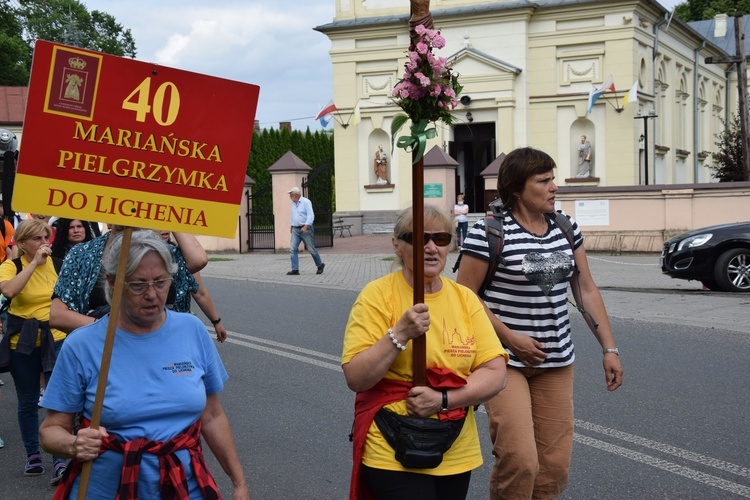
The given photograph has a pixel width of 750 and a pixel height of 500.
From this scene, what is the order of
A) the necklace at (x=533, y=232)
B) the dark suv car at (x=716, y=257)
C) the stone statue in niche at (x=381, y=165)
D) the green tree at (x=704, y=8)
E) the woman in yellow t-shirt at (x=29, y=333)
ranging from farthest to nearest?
the green tree at (x=704, y=8) < the stone statue in niche at (x=381, y=165) < the dark suv car at (x=716, y=257) < the woman in yellow t-shirt at (x=29, y=333) < the necklace at (x=533, y=232)

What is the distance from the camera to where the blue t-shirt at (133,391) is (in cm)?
318

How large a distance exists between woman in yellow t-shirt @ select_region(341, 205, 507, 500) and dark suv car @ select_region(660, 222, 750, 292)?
41.8ft

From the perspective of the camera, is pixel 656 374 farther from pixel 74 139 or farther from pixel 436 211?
pixel 74 139

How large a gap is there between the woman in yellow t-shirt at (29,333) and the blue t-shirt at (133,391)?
3.14 metres

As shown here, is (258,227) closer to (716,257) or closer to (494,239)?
(716,257)

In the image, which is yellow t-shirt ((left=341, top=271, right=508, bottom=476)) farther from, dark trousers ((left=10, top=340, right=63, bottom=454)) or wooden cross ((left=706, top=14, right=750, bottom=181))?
wooden cross ((left=706, top=14, right=750, bottom=181))

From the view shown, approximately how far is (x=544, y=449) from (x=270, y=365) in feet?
17.9

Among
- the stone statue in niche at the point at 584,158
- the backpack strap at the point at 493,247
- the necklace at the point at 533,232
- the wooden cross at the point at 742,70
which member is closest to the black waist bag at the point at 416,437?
the backpack strap at the point at 493,247

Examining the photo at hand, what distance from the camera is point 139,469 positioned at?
10.4 ft

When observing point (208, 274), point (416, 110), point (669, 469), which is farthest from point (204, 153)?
point (208, 274)

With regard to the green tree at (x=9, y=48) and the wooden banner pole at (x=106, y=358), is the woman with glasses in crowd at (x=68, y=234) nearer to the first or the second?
the wooden banner pole at (x=106, y=358)

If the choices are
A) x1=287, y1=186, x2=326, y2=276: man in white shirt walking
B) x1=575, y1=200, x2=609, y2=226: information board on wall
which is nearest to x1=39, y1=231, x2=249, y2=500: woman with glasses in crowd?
x1=287, y1=186, x2=326, y2=276: man in white shirt walking

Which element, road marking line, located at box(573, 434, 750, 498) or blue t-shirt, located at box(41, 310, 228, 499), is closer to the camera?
blue t-shirt, located at box(41, 310, 228, 499)

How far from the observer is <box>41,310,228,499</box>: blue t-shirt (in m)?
3.18
